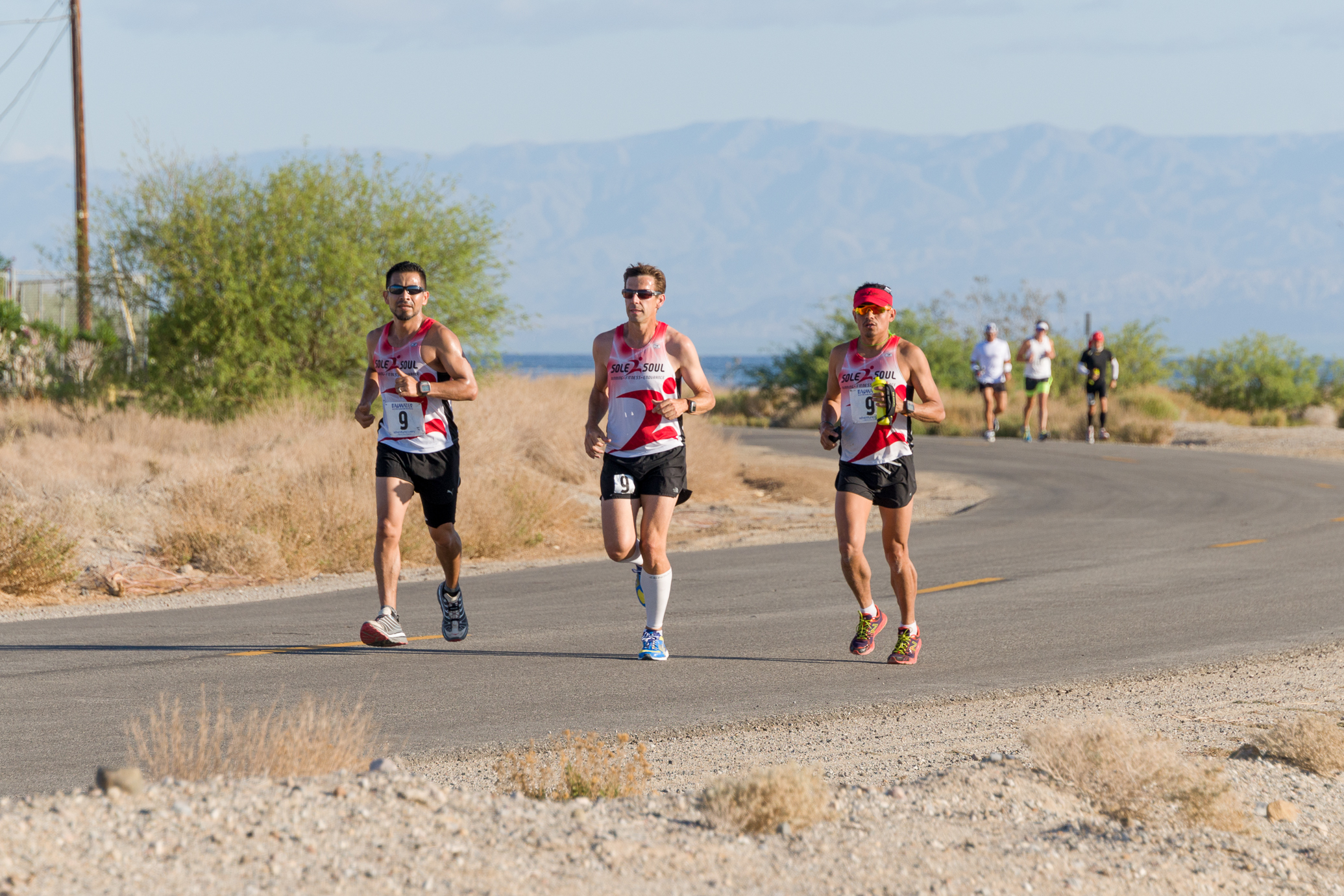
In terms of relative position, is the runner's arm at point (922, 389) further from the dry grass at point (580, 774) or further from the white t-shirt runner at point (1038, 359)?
the white t-shirt runner at point (1038, 359)

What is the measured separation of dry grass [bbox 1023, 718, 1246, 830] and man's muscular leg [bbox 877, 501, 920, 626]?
275 centimetres

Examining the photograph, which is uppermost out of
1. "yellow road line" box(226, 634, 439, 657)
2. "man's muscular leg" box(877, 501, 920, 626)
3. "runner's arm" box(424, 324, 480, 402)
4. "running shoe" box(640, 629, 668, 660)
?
"runner's arm" box(424, 324, 480, 402)

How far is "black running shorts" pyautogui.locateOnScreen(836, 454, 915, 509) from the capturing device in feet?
26.8

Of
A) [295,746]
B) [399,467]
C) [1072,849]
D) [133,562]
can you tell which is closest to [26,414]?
[133,562]

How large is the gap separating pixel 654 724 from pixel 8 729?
3.08 meters

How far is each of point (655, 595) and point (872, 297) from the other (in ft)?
7.01

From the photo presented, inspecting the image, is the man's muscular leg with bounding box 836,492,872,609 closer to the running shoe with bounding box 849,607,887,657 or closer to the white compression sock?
the running shoe with bounding box 849,607,887,657

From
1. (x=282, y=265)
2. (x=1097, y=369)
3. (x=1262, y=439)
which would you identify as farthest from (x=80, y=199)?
(x=1262, y=439)

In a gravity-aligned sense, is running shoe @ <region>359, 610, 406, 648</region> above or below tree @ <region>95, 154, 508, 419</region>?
below

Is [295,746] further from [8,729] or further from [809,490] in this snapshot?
[809,490]

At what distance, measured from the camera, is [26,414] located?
22.8 m

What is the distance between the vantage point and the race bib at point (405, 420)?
867 cm

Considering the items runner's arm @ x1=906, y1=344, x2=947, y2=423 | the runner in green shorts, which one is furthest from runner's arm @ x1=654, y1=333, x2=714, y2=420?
the runner in green shorts

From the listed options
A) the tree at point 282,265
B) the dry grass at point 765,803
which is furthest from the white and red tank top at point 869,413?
the tree at point 282,265
